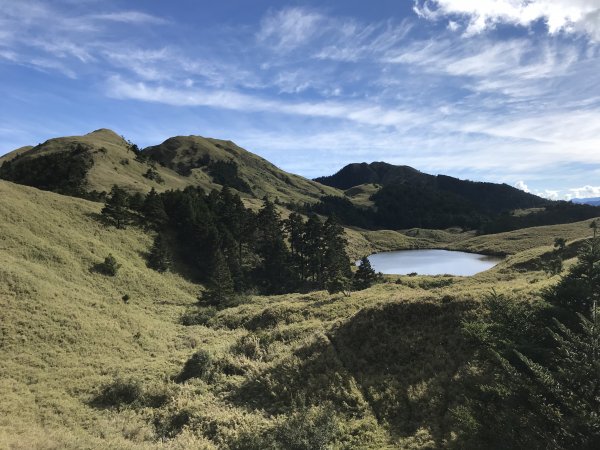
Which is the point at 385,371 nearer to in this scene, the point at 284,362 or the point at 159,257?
the point at 284,362

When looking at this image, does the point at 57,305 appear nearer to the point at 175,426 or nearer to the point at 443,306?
the point at 175,426

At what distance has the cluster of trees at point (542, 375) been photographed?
11312mm

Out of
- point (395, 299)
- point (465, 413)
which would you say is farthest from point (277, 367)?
point (465, 413)

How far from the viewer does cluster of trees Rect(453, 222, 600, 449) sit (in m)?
11.3

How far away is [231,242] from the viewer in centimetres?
8369

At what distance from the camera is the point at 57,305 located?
1638 inches

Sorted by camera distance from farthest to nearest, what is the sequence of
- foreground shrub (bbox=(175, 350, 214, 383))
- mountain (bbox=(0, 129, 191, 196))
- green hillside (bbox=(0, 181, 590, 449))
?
mountain (bbox=(0, 129, 191, 196)) < foreground shrub (bbox=(175, 350, 214, 383)) < green hillside (bbox=(0, 181, 590, 449))

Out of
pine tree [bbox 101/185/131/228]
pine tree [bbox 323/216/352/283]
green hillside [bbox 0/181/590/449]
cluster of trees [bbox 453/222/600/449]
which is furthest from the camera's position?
pine tree [bbox 323/216/352/283]

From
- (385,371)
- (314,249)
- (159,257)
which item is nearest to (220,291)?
(159,257)

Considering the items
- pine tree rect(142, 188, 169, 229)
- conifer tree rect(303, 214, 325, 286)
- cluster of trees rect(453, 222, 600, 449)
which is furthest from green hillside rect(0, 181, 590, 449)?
conifer tree rect(303, 214, 325, 286)

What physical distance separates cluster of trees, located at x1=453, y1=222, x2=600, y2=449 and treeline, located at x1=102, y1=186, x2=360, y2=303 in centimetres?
5013

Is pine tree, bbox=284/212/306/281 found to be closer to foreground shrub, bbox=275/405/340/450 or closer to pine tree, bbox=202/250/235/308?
pine tree, bbox=202/250/235/308

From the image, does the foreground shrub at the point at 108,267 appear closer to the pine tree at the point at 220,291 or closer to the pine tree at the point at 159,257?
the pine tree at the point at 159,257

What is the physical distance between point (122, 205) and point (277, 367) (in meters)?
60.6
